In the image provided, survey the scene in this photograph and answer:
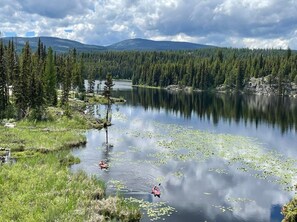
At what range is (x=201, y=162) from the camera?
59.0m

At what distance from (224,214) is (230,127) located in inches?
2502

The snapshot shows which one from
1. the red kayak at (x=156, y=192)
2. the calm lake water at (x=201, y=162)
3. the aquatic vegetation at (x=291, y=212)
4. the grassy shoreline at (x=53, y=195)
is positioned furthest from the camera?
the red kayak at (x=156, y=192)

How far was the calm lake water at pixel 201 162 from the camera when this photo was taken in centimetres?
4062

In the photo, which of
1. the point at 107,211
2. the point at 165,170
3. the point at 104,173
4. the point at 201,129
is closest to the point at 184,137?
the point at 201,129

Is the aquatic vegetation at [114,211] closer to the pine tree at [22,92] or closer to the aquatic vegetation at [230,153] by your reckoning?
the aquatic vegetation at [230,153]

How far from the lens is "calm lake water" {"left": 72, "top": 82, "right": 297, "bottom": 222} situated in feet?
133

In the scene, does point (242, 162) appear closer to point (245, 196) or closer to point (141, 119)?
point (245, 196)

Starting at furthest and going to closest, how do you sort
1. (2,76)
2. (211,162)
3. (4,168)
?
1. (2,76)
2. (211,162)
3. (4,168)

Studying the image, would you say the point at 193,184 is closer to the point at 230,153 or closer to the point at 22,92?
the point at 230,153

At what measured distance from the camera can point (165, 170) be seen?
5356 centimetres

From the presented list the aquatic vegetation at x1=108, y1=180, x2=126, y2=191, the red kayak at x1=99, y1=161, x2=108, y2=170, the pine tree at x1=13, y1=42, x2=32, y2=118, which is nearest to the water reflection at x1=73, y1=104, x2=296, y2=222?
the aquatic vegetation at x1=108, y1=180, x2=126, y2=191

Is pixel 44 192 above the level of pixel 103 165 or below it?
above

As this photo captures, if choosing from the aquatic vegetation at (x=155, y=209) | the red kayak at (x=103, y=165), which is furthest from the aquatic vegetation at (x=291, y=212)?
the red kayak at (x=103, y=165)

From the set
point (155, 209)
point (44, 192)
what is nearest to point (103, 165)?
point (155, 209)
